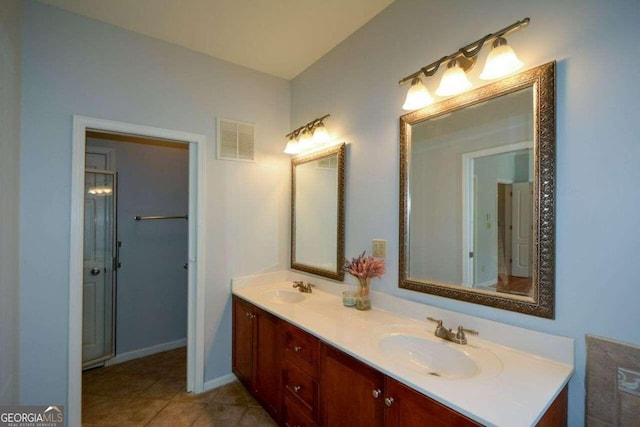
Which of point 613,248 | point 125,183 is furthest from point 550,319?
point 125,183

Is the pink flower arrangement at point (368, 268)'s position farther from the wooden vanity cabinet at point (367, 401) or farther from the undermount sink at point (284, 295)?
the undermount sink at point (284, 295)

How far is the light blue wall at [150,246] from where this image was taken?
2.82 meters

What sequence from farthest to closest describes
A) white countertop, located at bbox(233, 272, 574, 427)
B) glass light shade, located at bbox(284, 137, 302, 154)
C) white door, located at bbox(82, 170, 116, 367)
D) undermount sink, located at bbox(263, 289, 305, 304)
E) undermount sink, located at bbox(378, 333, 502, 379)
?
white door, located at bbox(82, 170, 116, 367) < glass light shade, located at bbox(284, 137, 302, 154) < undermount sink, located at bbox(263, 289, 305, 304) < undermount sink, located at bbox(378, 333, 502, 379) < white countertop, located at bbox(233, 272, 574, 427)

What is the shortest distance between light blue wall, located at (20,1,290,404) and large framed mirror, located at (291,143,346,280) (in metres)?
0.17

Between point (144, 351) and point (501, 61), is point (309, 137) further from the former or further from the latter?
point (144, 351)

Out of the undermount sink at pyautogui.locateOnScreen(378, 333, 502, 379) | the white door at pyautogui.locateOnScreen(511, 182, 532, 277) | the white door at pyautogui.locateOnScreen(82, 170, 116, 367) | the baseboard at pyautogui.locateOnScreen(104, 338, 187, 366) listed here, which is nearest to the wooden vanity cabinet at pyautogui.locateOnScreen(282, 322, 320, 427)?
the undermount sink at pyautogui.locateOnScreen(378, 333, 502, 379)

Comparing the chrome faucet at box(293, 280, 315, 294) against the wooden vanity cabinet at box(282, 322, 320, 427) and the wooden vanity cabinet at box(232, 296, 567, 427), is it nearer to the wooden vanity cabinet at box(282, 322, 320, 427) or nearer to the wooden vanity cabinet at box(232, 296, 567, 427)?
the wooden vanity cabinet at box(232, 296, 567, 427)

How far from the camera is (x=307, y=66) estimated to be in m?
2.45

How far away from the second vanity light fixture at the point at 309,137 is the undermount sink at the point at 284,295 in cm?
118

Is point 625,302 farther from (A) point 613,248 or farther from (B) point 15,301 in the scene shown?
(B) point 15,301

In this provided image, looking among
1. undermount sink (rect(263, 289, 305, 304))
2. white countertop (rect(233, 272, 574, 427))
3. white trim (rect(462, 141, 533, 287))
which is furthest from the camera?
undermount sink (rect(263, 289, 305, 304))

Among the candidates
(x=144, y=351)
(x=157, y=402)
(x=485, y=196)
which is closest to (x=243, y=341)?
(x=157, y=402)

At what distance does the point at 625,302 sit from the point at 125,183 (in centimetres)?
359

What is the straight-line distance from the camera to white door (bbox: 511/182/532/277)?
120 centimetres
